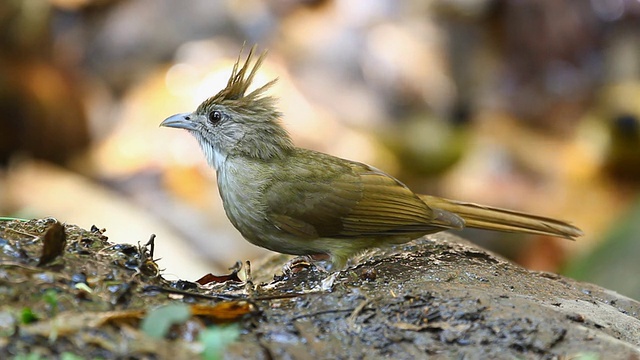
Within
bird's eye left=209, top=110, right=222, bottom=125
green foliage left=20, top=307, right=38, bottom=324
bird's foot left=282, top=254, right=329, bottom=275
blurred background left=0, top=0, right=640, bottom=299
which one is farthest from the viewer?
blurred background left=0, top=0, right=640, bottom=299

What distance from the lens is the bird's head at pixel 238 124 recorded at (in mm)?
4973

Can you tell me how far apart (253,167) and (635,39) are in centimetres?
995

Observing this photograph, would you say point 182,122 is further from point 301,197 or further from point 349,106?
point 349,106

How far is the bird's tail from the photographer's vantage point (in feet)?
16.8

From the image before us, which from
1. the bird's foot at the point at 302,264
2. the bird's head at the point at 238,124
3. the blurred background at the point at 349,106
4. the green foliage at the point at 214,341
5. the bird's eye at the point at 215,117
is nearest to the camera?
the green foliage at the point at 214,341

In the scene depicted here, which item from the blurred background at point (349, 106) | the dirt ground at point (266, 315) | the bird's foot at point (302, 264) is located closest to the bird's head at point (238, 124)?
the bird's foot at point (302, 264)

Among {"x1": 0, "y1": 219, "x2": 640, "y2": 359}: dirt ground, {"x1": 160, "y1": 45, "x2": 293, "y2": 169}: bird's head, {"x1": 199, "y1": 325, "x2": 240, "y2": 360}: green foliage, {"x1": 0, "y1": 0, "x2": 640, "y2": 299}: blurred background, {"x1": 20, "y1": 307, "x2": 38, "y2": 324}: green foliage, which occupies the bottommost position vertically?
{"x1": 199, "y1": 325, "x2": 240, "y2": 360}: green foliage

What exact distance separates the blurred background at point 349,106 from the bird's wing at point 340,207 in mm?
2979

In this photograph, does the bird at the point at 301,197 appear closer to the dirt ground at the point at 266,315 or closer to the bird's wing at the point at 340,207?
the bird's wing at the point at 340,207

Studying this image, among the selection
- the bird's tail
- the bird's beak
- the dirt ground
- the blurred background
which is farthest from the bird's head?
the blurred background

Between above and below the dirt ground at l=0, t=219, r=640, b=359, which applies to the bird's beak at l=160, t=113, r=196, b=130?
above

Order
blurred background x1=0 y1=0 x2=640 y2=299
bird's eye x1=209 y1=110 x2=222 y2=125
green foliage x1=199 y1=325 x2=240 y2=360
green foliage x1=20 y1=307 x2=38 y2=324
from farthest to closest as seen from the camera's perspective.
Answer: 1. blurred background x1=0 y1=0 x2=640 y2=299
2. bird's eye x1=209 y1=110 x2=222 y2=125
3. green foliage x1=20 y1=307 x2=38 y2=324
4. green foliage x1=199 y1=325 x2=240 y2=360

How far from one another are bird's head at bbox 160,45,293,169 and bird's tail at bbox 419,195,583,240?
984 mm

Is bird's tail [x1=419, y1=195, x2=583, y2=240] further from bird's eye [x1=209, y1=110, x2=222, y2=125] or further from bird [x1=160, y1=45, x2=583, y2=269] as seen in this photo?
bird's eye [x1=209, y1=110, x2=222, y2=125]
